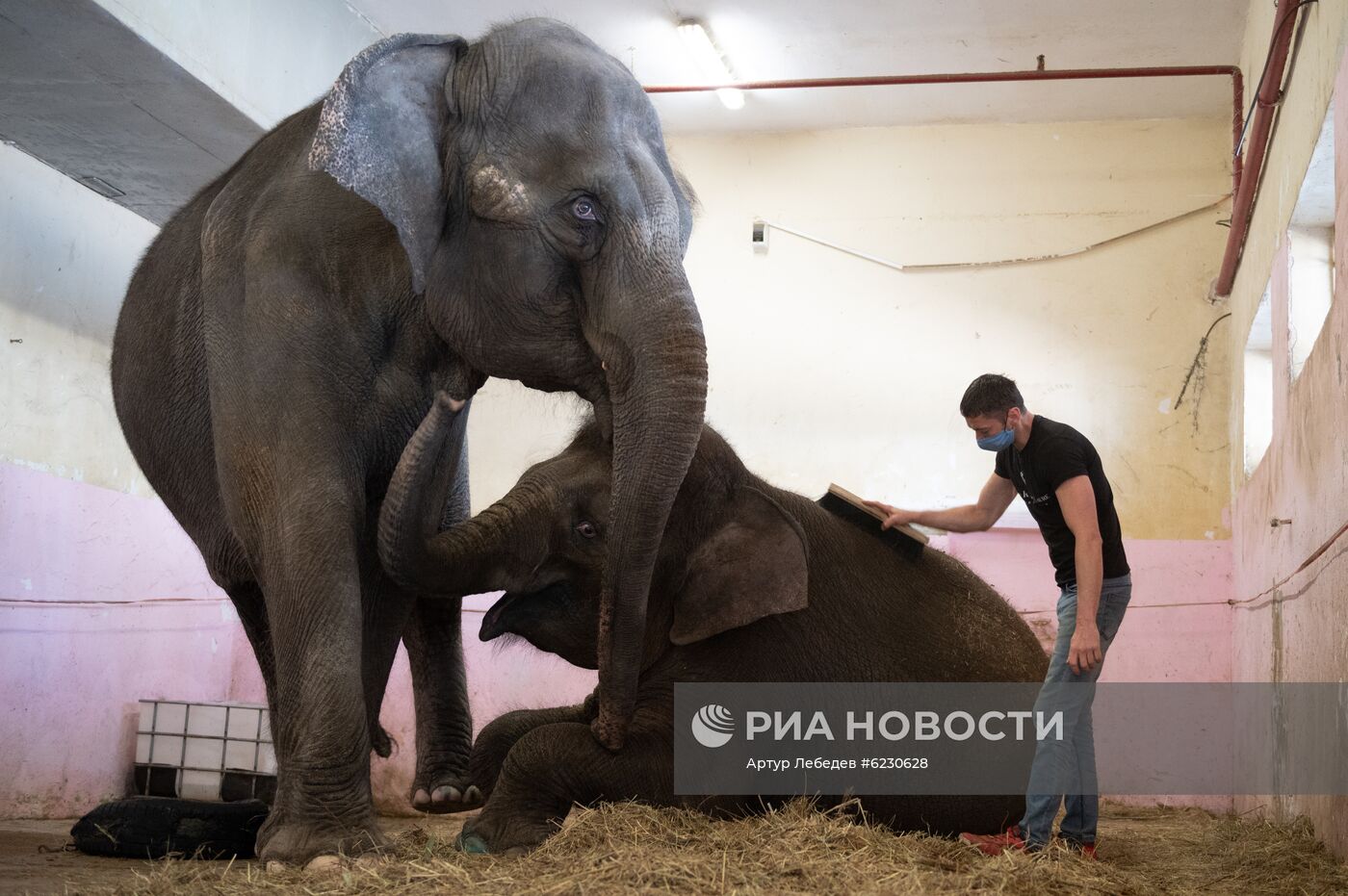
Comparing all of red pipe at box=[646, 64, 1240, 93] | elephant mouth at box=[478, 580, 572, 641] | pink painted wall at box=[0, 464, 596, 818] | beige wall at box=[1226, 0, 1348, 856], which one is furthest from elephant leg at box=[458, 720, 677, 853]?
red pipe at box=[646, 64, 1240, 93]

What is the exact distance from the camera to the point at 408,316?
12.3 ft

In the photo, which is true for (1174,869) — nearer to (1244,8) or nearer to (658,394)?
(658,394)

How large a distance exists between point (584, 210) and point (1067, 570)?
2010 millimetres

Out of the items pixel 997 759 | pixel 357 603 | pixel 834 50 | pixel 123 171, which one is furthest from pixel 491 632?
pixel 834 50

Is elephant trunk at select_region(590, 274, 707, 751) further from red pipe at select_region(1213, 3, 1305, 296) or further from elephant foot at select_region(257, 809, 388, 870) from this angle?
red pipe at select_region(1213, 3, 1305, 296)

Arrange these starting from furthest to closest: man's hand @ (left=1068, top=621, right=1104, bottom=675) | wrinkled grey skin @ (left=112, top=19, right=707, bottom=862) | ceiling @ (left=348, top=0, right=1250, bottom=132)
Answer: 1. ceiling @ (left=348, top=0, right=1250, bottom=132)
2. man's hand @ (left=1068, top=621, right=1104, bottom=675)
3. wrinkled grey skin @ (left=112, top=19, right=707, bottom=862)

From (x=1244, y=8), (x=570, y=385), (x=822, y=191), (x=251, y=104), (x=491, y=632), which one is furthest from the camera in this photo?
(x=822, y=191)

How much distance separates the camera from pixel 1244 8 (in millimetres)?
8867

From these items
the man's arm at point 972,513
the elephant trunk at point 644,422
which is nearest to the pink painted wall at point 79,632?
the man's arm at point 972,513

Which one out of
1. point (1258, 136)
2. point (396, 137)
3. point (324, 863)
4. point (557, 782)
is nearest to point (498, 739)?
point (557, 782)

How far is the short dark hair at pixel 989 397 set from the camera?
4.57 metres

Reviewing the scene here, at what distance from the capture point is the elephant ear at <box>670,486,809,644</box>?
14.4 feet

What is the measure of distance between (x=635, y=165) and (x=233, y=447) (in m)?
1.19

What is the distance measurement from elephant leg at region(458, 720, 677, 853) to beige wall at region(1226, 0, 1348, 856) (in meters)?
2.02
